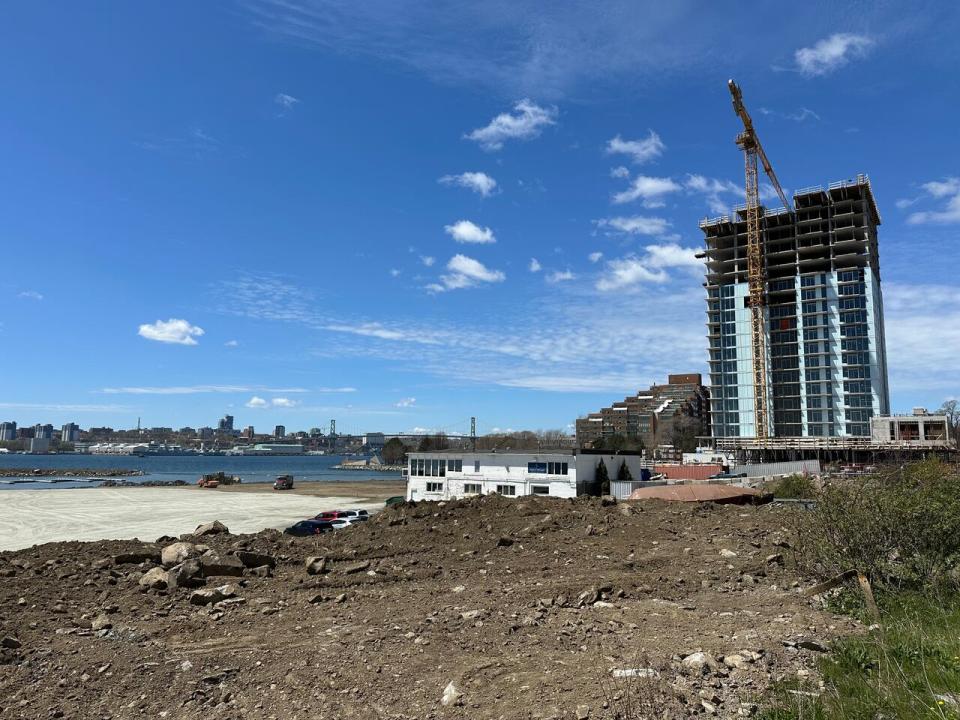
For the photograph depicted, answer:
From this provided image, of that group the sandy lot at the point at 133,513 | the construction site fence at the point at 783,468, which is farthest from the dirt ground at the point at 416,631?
A: the construction site fence at the point at 783,468

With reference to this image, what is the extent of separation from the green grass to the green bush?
1.99m

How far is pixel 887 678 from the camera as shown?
24.2 ft

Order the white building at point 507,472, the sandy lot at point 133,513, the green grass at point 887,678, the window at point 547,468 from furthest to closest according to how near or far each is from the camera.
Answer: the window at point 547,468, the white building at point 507,472, the sandy lot at point 133,513, the green grass at point 887,678

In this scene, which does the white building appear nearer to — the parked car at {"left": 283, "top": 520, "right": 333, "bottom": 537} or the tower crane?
the parked car at {"left": 283, "top": 520, "right": 333, "bottom": 537}

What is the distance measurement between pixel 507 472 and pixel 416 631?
140 ft

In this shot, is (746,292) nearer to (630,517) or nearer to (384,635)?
(630,517)

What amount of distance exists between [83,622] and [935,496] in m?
16.4

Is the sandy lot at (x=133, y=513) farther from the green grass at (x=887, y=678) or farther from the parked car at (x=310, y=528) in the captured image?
the green grass at (x=887, y=678)

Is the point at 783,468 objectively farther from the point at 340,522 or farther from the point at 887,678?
the point at 887,678

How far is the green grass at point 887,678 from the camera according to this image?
6.61m

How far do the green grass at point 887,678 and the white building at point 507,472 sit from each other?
39.0 m

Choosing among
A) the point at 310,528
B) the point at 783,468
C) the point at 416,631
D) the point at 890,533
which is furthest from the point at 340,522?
the point at 783,468

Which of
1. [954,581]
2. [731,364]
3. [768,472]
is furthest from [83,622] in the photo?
[731,364]

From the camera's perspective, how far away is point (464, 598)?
44.0 ft
